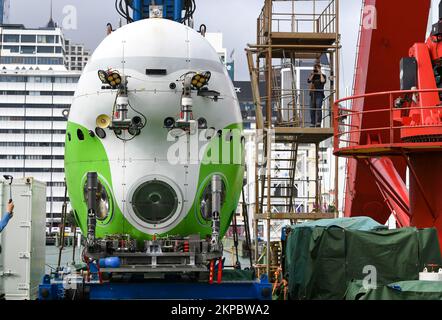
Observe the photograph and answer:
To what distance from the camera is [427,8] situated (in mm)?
16422

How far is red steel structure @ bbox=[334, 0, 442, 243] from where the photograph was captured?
47.8 ft

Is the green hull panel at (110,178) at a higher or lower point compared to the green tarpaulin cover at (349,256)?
higher

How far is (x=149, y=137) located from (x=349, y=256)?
15.9 feet

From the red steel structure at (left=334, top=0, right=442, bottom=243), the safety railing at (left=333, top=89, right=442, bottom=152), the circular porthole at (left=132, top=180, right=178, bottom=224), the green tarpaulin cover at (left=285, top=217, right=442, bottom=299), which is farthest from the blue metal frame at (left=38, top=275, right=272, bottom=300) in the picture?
the red steel structure at (left=334, top=0, right=442, bottom=243)

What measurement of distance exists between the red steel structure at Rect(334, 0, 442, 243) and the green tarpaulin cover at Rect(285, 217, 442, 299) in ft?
2.32

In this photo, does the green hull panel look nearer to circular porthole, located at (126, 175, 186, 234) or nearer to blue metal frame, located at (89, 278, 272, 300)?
circular porthole, located at (126, 175, 186, 234)

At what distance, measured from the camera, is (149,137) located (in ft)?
42.0

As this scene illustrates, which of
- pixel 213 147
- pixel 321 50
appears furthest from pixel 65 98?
pixel 213 147

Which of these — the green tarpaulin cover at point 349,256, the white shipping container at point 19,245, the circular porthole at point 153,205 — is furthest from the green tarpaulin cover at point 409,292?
the white shipping container at point 19,245

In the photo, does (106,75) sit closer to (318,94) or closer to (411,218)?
(411,218)

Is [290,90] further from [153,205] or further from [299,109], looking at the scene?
[153,205]

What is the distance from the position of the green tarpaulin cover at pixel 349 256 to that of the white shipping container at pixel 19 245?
5363mm

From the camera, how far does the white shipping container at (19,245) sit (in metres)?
16.6

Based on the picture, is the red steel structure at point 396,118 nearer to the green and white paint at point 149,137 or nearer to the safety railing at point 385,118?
the safety railing at point 385,118
